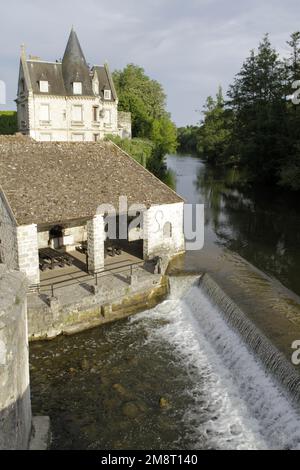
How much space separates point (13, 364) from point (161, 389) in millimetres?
5433

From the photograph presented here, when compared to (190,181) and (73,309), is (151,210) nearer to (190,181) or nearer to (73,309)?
(73,309)

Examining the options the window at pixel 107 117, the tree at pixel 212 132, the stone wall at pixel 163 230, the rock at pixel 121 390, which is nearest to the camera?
the rock at pixel 121 390

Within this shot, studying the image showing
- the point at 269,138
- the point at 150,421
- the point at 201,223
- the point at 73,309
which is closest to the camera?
the point at 150,421

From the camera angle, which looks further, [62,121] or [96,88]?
[96,88]

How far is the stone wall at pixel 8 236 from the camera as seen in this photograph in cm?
1524

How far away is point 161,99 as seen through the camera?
67.6 meters

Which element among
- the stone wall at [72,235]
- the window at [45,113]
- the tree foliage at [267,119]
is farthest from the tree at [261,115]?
the stone wall at [72,235]

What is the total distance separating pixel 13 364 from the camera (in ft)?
24.8

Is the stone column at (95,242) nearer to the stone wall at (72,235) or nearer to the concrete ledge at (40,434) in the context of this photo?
the stone wall at (72,235)

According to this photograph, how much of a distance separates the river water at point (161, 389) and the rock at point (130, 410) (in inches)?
1.0

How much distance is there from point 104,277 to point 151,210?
3958mm

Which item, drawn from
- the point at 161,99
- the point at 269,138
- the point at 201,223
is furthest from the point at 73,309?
the point at 161,99

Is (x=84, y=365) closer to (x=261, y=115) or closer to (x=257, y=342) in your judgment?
(x=257, y=342)

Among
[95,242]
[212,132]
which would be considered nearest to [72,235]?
[95,242]
